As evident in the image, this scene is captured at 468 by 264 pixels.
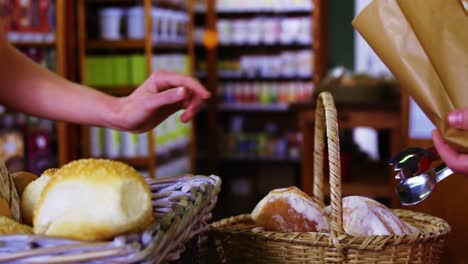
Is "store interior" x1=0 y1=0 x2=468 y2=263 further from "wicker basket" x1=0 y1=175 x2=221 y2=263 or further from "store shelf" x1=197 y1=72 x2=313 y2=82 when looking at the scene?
"wicker basket" x1=0 y1=175 x2=221 y2=263

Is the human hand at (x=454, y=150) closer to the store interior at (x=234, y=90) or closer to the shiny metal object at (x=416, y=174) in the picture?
the shiny metal object at (x=416, y=174)

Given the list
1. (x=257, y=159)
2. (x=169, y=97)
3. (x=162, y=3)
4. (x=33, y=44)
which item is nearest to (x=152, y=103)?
(x=169, y=97)

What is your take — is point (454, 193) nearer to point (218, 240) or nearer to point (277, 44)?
point (218, 240)

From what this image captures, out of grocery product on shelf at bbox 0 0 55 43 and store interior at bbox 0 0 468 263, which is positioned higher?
grocery product on shelf at bbox 0 0 55 43

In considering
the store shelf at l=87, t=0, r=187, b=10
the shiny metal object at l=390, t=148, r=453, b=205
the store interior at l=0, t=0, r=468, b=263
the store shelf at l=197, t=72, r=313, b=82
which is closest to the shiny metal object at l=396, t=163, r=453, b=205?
the shiny metal object at l=390, t=148, r=453, b=205

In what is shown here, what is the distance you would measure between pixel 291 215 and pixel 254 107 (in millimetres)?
6504

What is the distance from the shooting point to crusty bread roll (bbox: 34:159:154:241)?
3.05 ft

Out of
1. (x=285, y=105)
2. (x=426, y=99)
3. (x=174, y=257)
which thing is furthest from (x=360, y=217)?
(x=285, y=105)

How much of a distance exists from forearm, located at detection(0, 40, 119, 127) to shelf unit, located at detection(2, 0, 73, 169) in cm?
303

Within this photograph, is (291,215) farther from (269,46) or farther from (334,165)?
(269,46)

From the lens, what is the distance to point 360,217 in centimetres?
138

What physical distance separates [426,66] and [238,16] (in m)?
6.91

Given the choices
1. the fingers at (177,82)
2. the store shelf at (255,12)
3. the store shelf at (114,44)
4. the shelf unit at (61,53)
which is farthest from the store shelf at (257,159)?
the fingers at (177,82)

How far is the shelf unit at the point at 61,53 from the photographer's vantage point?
184 inches
